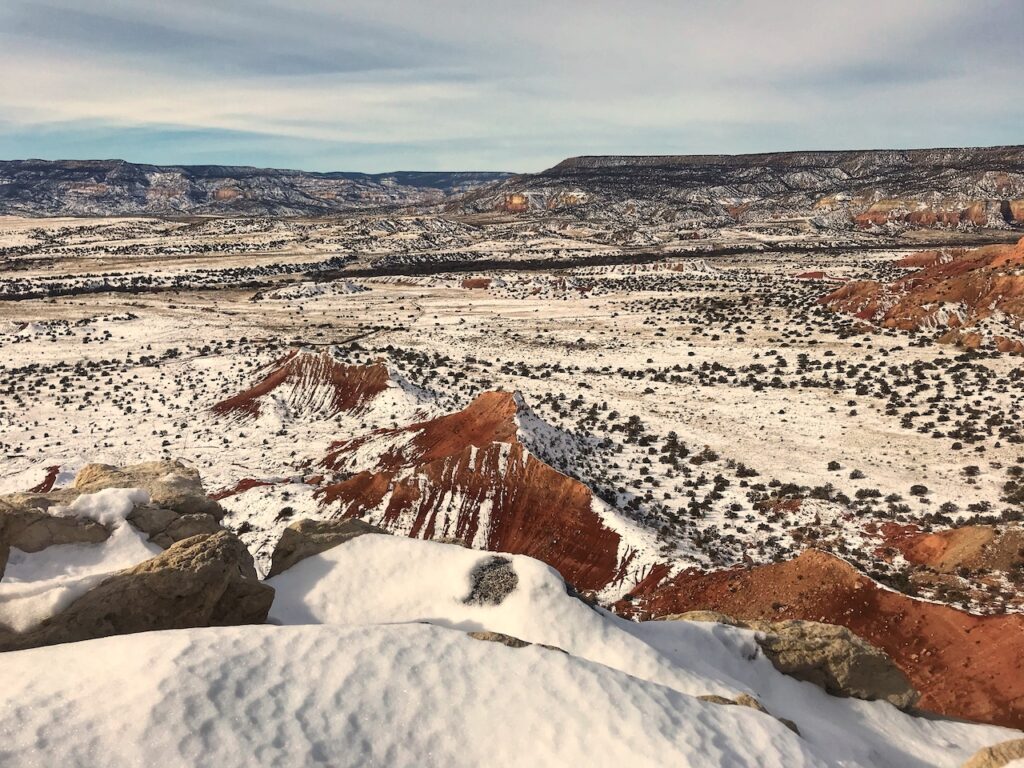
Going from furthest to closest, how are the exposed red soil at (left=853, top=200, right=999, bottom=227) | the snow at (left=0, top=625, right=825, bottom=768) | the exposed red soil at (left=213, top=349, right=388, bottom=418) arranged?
the exposed red soil at (left=853, top=200, right=999, bottom=227) < the exposed red soil at (left=213, top=349, right=388, bottom=418) < the snow at (left=0, top=625, right=825, bottom=768)

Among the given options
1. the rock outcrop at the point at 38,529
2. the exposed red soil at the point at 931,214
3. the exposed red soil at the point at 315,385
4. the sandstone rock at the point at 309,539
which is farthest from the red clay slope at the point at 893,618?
the exposed red soil at the point at 931,214

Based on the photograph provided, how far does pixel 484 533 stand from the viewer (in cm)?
2319

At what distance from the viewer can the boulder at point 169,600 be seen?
9844mm

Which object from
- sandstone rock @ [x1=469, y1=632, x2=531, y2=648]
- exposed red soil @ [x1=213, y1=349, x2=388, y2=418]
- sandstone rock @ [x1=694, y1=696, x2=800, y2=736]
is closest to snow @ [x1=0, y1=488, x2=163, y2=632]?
sandstone rock @ [x1=469, y1=632, x2=531, y2=648]

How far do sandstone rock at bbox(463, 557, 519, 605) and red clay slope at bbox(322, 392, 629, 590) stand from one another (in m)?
7.21

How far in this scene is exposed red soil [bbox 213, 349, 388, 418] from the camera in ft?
128

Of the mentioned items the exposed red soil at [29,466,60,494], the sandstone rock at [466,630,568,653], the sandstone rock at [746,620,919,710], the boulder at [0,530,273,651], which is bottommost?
the exposed red soil at [29,466,60,494]

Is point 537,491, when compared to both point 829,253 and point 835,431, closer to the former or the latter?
point 835,431

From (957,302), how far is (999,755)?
5548cm

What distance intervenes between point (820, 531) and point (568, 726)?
58.0 ft

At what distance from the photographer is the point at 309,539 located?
15391mm

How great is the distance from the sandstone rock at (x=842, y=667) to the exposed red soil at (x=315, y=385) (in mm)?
29407

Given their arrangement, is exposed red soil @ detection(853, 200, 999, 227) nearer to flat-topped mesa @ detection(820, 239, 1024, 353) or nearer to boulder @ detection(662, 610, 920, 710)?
flat-topped mesa @ detection(820, 239, 1024, 353)

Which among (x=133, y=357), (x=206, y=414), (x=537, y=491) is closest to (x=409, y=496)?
(x=537, y=491)
